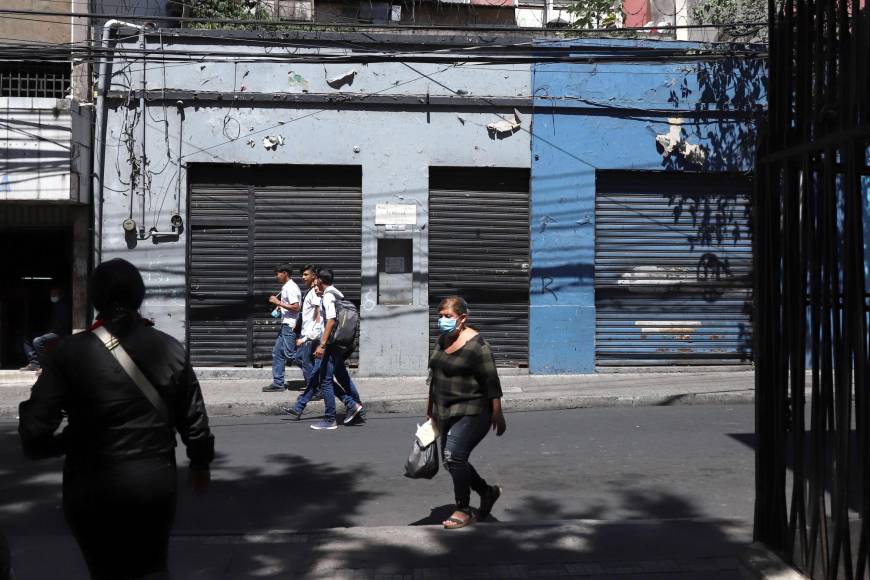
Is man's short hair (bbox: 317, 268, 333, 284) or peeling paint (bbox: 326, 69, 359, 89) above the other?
peeling paint (bbox: 326, 69, 359, 89)

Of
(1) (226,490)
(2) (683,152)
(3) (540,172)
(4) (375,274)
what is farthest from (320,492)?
(2) (683,152)

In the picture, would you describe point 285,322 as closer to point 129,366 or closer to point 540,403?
point 540,403

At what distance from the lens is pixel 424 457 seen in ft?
20.6

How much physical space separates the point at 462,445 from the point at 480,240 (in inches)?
350

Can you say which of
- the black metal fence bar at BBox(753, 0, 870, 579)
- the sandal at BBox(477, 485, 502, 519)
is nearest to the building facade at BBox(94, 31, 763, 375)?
the sandal at BBox(477, 485, 502, 519)

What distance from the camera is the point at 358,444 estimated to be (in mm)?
9578

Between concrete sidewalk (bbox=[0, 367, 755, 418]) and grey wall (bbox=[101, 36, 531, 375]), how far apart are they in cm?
98

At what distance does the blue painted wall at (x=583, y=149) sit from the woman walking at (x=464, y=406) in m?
8.55

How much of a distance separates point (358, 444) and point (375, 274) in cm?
547

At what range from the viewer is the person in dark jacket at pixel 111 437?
3.71 m

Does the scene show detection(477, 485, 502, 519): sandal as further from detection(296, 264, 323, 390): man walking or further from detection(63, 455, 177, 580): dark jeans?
detection(296, 264, 323, 390): man walking

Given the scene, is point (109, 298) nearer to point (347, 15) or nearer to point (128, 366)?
point (128, 366)

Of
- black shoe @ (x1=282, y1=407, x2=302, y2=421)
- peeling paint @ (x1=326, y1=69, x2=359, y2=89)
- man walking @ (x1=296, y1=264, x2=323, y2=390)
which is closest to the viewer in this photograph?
black shoe @ (x1=282, y1=407, x2=302, y2=421)

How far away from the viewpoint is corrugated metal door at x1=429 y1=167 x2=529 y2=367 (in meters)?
15.0
